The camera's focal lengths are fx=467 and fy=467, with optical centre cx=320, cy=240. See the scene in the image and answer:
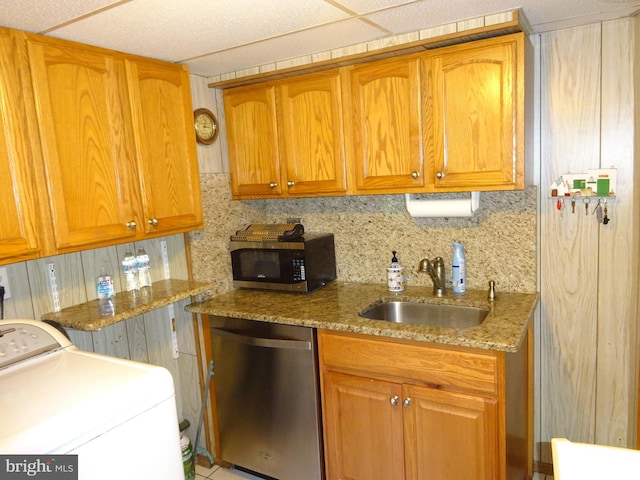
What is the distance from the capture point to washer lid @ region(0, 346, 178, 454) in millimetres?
1122

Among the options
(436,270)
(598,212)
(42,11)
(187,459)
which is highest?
(42,11)

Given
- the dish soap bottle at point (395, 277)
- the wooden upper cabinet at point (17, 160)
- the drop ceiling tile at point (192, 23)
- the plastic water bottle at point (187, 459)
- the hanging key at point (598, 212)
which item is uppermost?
the drop ceiling tile at point (192, 23)

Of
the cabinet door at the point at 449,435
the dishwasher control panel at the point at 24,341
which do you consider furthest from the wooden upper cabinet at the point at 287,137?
the dishwasher control panel at the point at 24,341

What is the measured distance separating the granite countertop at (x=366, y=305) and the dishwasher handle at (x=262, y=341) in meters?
0.10

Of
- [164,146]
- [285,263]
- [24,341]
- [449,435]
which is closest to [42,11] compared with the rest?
[164,146]

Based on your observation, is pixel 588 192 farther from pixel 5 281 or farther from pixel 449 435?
pixel 5 281

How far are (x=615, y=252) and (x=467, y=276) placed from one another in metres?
0.66

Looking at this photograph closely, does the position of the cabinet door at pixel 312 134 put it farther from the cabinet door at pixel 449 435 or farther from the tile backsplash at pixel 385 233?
the cabinet door at pixel 449 435

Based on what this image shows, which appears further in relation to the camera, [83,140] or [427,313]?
[427,313]

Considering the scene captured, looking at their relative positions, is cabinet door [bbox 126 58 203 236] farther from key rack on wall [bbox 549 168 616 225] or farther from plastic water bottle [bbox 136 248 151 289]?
key rack on wall [bbox 549 168 616 225]

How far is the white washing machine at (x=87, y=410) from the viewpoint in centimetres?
115

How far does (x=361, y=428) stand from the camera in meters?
2.09

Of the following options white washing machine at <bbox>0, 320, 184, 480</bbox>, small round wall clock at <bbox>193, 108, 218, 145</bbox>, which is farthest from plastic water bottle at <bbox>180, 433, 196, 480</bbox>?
small round wall clock at <bbox>193, 108, 218, 145</bbox>

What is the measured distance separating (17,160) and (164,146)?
25.9 inches
